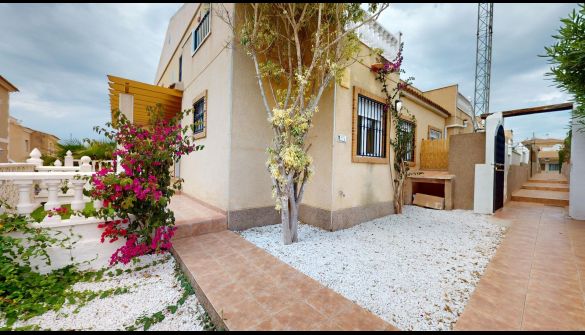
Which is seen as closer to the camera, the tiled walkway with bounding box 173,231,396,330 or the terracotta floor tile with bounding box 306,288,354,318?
the tiled walkway with bounding box 173,231,396,330

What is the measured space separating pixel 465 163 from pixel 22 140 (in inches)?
1356

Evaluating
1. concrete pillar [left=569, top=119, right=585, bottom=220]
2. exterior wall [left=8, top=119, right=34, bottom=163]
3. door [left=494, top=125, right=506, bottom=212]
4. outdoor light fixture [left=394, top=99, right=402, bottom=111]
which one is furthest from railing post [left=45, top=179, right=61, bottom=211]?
exterior wall [left=8, top=119, right=34, bottom=163]

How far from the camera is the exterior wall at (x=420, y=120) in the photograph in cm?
899

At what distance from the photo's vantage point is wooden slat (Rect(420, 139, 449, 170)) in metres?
9.00

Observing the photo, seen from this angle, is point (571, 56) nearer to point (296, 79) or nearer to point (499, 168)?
point (499, 168)

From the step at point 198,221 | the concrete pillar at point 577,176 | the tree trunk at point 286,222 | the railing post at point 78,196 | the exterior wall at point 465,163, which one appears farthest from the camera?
the exterior wall at point 465,163

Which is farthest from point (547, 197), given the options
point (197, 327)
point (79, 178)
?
point (79, 178)

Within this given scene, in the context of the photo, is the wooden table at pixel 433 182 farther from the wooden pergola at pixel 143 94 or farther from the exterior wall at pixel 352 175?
the wooden pergola at pixel 143 94

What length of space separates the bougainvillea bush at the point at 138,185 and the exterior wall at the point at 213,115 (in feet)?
4.34

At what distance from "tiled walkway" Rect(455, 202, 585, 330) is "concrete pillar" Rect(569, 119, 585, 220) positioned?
157 cm

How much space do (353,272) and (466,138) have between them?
7042 mm

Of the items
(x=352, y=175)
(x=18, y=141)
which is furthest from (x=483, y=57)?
(x=18, y=141)

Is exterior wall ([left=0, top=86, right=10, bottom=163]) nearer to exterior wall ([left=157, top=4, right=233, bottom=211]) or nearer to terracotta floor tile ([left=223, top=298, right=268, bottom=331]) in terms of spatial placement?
exterior wall ([left=157, top=4, right=233, bottom=211])

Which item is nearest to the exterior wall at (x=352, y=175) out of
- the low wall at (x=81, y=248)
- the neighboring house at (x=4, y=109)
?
the low wall at (x=81, y=248)
